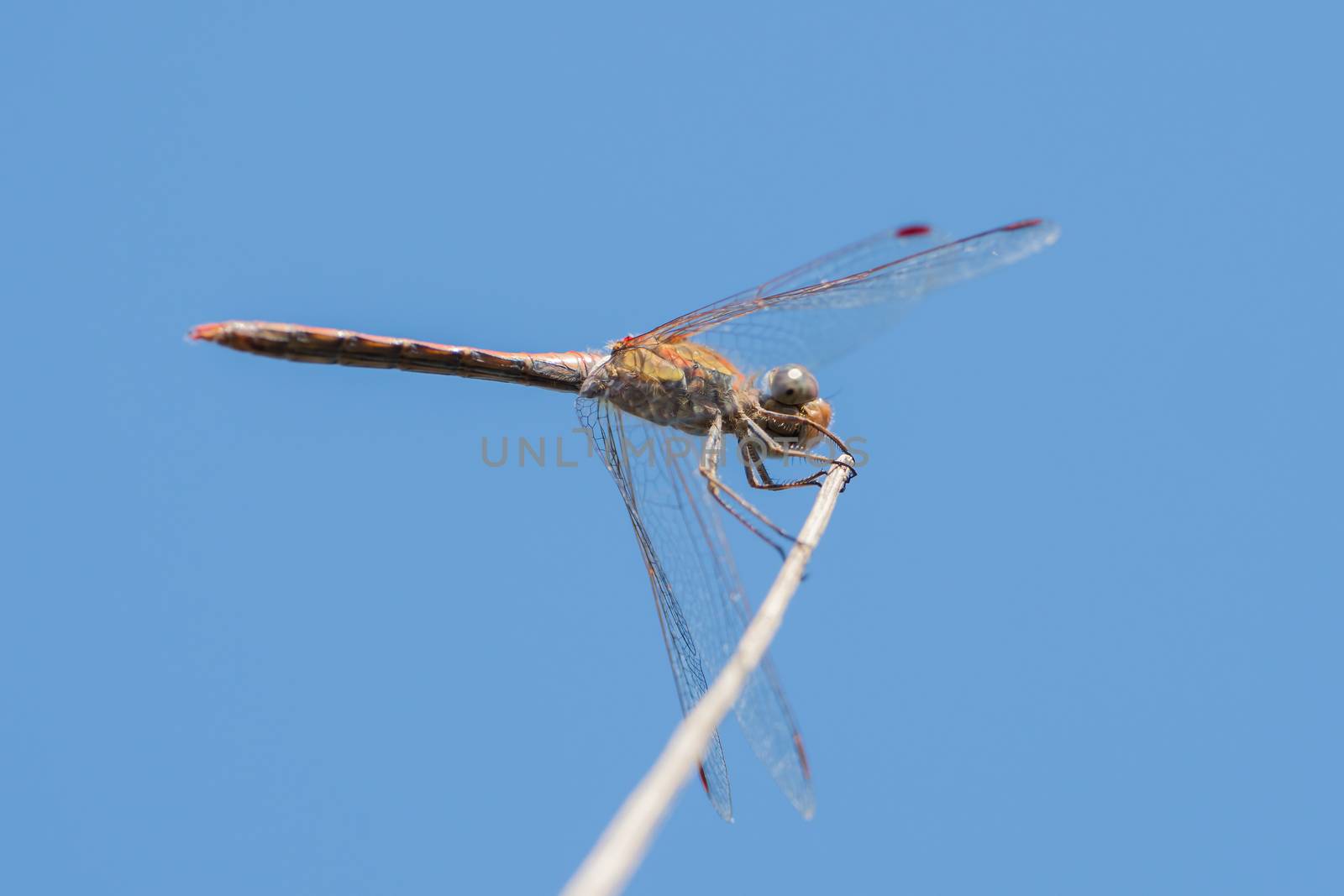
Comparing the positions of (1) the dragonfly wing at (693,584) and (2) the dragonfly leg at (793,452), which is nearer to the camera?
(1) the dragonfly wing at (693,584)

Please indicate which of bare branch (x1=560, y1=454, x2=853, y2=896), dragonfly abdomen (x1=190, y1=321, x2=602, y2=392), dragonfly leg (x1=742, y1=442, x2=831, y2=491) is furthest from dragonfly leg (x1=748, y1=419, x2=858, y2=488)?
bare branch (x1=560, y1=454, x2=853, y2=896)

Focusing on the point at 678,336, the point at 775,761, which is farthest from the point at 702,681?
the point at 678,336

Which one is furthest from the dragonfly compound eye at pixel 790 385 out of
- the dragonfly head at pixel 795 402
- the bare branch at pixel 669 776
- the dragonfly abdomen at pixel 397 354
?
the bare branch at pixel 669 776

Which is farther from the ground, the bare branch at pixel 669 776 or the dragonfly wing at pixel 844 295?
the dragonfly wing at pixel 844 295

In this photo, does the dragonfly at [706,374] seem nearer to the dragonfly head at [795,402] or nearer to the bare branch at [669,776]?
the dragonfly head at [795,402]

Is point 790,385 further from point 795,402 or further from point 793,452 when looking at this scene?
point 793,452

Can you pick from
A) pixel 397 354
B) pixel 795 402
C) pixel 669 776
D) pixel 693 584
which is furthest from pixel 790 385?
pixel 669 776

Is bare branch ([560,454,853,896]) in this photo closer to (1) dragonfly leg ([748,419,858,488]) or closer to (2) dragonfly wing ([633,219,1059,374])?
(1) dragonfly leg ([748,419,858,488])

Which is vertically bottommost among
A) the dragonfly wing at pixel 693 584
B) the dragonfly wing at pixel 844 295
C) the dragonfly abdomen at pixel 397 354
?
the dragonfly wing at pixel 693 584
